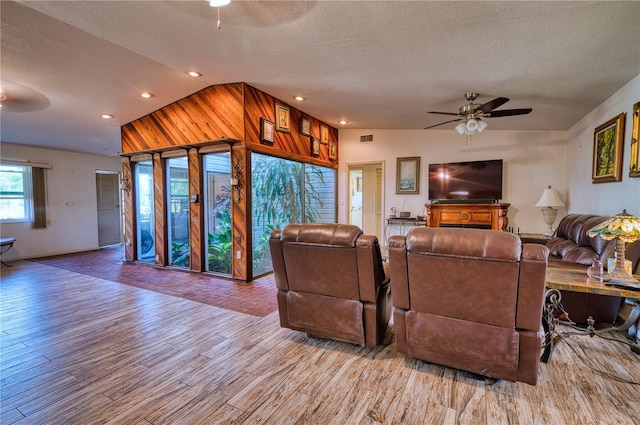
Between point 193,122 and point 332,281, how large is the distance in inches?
144

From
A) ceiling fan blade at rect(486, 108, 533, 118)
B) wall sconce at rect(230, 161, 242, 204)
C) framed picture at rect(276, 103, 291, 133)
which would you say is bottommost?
wall sconce at rect(230, 161, 242, 204)

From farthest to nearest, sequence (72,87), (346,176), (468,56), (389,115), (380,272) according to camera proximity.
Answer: (346,176)
(389,115)
(72,87)
(468,56)
(380,272)

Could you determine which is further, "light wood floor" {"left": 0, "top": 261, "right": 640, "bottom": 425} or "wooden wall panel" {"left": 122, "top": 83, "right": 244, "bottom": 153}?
"wooden wall panel" {"left": 122, "top": 83, "right": 244, "bottom": 153}

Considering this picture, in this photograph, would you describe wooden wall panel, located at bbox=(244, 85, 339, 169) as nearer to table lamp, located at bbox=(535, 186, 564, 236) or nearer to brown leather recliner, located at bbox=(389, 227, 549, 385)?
brown leather recliner, located at bbox=(389, 227, 549, 385)

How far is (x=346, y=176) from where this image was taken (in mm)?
6793

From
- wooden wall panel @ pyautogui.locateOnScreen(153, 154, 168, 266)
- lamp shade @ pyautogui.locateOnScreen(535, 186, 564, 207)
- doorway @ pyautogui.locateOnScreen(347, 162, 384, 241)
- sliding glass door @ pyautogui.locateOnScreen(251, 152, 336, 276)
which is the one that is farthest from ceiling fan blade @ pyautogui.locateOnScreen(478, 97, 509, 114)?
wooden wall panel @ pyautogui.locateOnScreen(153, 154, 168, 266)

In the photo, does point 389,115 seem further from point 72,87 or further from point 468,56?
point 72,87

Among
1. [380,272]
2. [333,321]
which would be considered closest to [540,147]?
[380,272]

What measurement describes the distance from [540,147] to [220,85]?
5.62m

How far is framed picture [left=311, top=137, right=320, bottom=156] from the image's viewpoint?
571 cm

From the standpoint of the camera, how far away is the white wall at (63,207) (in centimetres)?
589

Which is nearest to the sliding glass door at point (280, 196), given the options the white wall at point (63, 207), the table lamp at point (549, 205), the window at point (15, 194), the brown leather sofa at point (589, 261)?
the brown leather sofa at point (589, 261)

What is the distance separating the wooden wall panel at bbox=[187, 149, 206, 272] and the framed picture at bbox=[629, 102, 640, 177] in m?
5.28

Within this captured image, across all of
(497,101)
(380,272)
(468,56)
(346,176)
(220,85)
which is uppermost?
(220,85)
